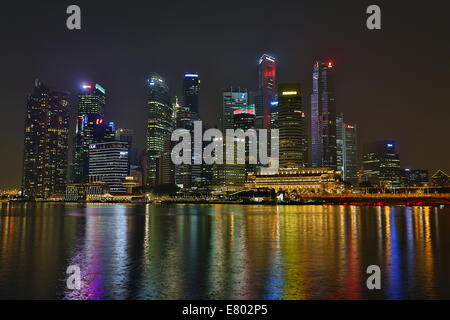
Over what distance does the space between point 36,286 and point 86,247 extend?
15.0 meters

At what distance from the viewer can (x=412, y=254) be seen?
108 ft

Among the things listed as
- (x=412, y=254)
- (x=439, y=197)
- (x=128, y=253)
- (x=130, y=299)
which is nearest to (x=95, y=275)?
(x=130, y=299)

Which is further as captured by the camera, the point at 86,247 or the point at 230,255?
the point at 86,247

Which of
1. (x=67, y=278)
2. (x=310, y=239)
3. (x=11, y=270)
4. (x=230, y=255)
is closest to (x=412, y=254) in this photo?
(x=310, y=239)

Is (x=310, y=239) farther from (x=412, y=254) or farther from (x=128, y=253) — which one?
(x=128, y=253)

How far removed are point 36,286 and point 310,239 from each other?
2799cm

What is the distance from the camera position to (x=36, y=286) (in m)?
21.9
